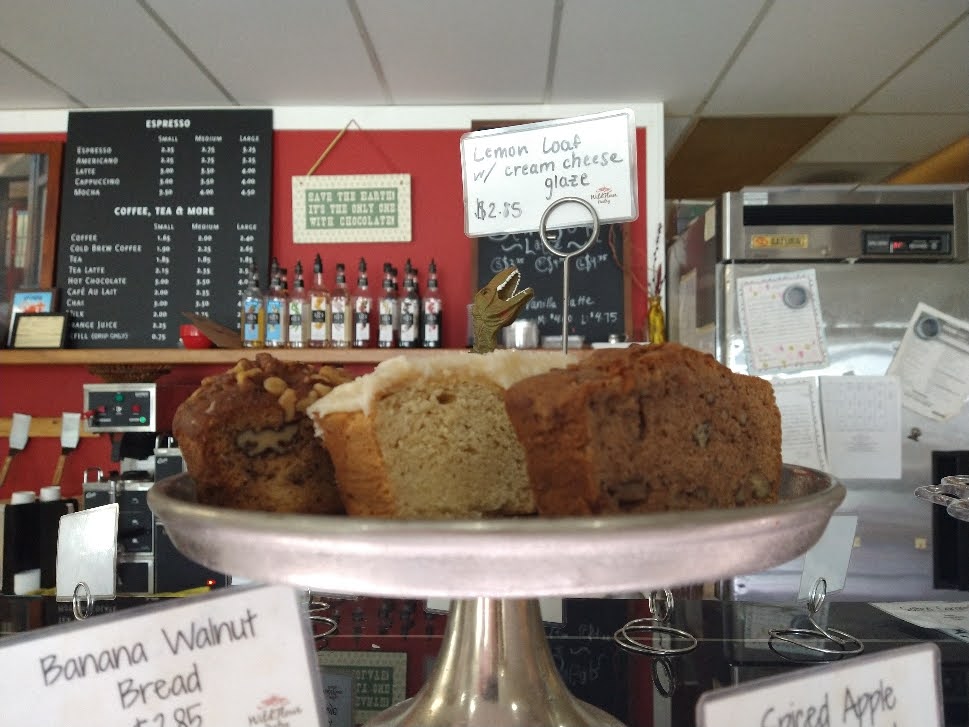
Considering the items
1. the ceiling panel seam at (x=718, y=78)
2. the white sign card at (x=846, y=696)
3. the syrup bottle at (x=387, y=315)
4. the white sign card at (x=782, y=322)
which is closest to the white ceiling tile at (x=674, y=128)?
the ceiling panel seam at (x=718, y=78)

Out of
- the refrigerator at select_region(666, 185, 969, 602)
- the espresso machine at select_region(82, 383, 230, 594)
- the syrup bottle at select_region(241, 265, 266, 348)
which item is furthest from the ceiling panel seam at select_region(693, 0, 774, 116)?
the espresso machine at select_region(82, 383, 230, 594)

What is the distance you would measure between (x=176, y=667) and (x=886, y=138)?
13.2 ft

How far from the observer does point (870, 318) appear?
8.15 ft

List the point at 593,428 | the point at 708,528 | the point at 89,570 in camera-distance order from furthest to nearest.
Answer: the point at 89,570, the point at 593,428, the point at 708,528

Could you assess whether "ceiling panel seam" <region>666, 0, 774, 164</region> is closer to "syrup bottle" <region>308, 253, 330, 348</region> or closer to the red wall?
the red wall

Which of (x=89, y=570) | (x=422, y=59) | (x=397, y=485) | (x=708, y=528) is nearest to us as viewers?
(x=708, y=528)

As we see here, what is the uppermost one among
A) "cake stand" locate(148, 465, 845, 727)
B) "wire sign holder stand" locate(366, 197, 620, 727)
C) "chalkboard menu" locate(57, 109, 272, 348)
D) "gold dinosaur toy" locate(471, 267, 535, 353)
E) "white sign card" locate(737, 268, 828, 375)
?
"chalkboard menu" locate(57, 109, 272, 348)

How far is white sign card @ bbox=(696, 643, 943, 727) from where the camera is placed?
Answer: 0.50m

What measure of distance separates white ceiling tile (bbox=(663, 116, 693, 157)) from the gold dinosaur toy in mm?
2731

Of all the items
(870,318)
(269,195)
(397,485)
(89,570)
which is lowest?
(89,570)

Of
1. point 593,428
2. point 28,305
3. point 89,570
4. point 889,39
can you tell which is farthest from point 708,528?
point 28,305

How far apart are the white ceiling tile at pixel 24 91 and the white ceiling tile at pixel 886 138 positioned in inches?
147

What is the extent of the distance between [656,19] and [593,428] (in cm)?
235

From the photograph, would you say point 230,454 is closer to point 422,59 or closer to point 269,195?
point 422,59
